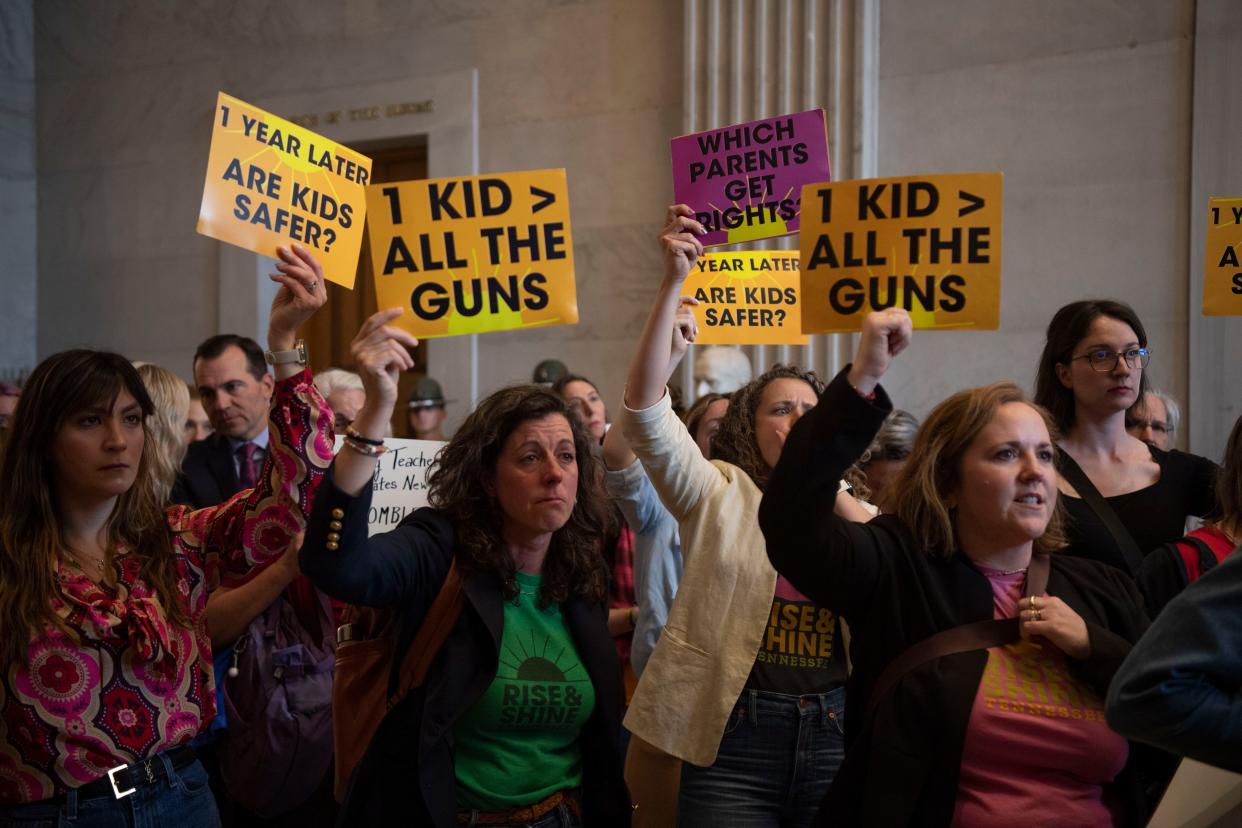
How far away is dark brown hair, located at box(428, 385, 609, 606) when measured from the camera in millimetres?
2748

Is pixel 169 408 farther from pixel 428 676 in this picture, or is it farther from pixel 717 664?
pixel 717 664

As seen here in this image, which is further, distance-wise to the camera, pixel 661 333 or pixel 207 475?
pixel 207 475

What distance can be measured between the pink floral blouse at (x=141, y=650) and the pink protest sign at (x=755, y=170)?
144 cm

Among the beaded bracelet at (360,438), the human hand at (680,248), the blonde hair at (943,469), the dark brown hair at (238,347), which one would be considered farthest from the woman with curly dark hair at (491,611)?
the dark brown hair at (238,347)

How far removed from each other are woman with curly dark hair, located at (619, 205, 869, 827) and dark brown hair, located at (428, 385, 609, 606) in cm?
21

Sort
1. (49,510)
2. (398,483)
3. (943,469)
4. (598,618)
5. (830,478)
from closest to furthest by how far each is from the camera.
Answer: (830,478), (49,510), (943,469), (598,618), (398,483)

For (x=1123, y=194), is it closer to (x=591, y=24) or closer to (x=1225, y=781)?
(x=591, y=24)

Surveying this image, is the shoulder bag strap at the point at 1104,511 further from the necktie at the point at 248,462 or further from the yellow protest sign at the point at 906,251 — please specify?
the necktie at the point at 248,462

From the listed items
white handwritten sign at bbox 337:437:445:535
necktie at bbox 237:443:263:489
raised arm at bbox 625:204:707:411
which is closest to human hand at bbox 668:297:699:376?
raised arm at bbox 625:204:707:411

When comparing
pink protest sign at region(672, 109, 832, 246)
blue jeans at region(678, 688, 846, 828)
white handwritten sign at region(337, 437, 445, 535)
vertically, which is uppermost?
pink protest sign at region(672, 109, 832, 246)

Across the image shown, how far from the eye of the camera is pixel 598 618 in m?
2.86

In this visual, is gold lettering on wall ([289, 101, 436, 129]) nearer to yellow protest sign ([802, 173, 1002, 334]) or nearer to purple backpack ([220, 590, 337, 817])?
purple backpack ([220, 590, 337, 817])

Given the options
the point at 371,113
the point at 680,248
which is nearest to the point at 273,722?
the point at 680,248

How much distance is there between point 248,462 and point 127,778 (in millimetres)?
2543
